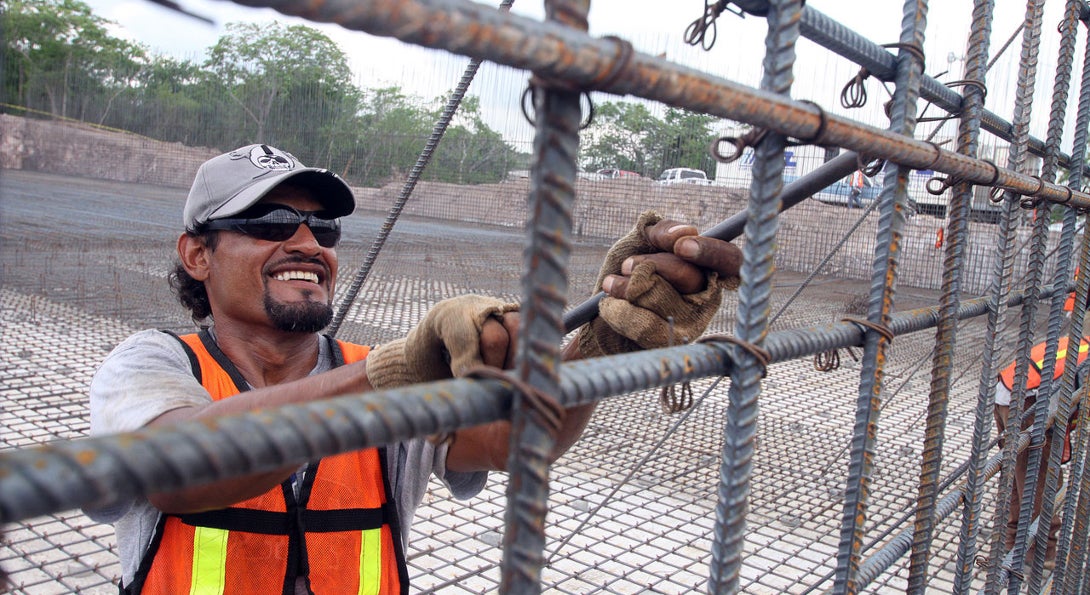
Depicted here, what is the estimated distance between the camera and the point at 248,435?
1.86 ft

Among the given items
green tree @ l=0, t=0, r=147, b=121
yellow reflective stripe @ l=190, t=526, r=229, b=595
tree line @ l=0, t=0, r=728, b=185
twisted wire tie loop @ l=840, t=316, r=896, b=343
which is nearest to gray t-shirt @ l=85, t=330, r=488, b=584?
yellow reflective stripe @ l=190, t=526, r=229, b=595

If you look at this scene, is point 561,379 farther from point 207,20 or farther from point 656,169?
point 656,169

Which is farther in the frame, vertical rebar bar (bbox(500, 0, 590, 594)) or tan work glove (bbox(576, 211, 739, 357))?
tan work glove (bbox(576, 211, 739, 357))

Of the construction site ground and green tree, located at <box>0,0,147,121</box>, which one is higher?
green tree, located at <box>0,0,147,121</box>

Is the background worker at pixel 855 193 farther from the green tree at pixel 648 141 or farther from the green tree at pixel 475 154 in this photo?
the green tree at pixel 475 154

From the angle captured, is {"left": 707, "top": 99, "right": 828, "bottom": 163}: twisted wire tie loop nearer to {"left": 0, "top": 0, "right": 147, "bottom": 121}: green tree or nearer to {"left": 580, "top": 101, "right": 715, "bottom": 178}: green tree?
{"left": 580, "top": 101, "right": 715, "bottom": 178}: green tree

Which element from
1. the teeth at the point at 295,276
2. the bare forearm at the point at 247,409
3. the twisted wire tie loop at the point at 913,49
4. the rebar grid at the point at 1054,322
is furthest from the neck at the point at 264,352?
the rebar grid at the point at 1054,322

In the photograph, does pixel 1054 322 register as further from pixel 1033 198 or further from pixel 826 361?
pixel 826 361

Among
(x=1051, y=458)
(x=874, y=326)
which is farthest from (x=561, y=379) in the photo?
(x=1051, y=458)

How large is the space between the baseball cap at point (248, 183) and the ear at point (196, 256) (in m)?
0.04

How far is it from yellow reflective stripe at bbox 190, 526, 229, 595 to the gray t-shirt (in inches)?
4.1

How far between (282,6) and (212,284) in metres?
1.64

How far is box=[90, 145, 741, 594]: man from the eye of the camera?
4.16 feet

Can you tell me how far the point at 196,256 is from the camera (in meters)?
2.05
